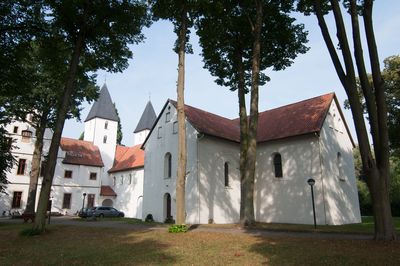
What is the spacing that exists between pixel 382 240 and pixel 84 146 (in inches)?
1745

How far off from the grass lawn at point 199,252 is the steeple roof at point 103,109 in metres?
41.7

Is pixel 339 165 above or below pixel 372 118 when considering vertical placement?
above

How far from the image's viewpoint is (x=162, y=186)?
94.2 feet

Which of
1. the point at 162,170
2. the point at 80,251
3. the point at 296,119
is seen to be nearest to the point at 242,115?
the point at 296,119

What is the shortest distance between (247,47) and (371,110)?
12.4 m

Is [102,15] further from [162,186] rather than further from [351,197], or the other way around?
[351,197]

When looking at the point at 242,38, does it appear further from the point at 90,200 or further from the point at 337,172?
the point at 90,200

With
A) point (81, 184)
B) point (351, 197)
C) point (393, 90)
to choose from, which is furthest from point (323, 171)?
point (81, 184)

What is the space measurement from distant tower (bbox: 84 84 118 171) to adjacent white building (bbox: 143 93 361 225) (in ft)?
70.5

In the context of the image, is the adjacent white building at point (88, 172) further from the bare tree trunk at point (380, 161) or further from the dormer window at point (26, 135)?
the bare tree trunk at point (380, 161)

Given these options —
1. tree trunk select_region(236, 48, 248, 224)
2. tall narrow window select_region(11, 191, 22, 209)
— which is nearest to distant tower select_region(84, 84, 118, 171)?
tall narrow window select_region(11, 191, 22, 209)

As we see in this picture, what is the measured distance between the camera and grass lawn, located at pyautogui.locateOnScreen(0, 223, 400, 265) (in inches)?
328

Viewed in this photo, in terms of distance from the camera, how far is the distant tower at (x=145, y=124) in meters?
62.2

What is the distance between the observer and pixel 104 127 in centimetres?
5219
